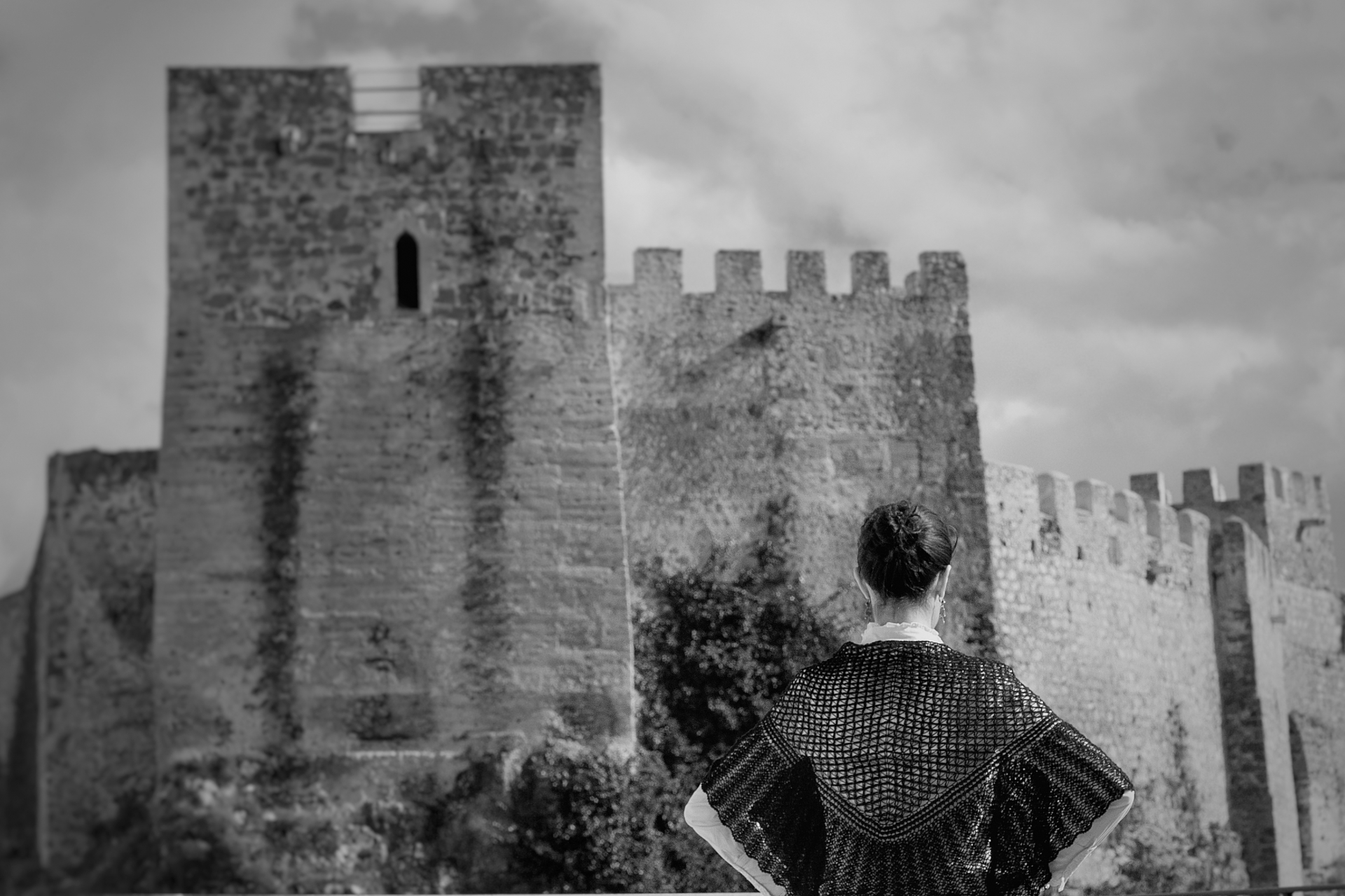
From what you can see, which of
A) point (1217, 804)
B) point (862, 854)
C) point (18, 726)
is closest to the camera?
point (862, 854)

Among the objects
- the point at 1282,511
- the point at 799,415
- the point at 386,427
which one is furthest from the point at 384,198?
the point at 1282,511

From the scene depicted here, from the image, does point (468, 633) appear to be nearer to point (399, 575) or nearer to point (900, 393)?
point (399, 575)

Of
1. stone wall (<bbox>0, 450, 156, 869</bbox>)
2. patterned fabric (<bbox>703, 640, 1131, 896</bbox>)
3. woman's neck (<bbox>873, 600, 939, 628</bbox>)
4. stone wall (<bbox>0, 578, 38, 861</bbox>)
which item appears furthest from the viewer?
stone wall (<bbox>0, 578, 38, 861</bbox>)

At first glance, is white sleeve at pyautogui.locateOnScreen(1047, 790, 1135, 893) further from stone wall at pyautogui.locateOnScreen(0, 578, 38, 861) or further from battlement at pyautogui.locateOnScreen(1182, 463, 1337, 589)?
battlement at pyautogui.locateOnScreen(1182, 463, 1337, 589)

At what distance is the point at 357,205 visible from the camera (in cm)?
1566

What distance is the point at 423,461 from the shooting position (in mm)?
15219

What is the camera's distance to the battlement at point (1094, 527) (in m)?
19.2

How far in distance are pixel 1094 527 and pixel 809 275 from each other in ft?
14.8

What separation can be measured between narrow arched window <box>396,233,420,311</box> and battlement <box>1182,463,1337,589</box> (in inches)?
531

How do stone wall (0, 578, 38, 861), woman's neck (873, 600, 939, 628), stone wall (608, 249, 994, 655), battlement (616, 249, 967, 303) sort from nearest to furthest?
woman's neck (873, 600, 939, 628)
stone wall (0, 578, 38, 861)
stone wall (608, 249, 994, 655)
battlement (616, 249, 967, 303)

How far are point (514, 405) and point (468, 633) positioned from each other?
1759mm

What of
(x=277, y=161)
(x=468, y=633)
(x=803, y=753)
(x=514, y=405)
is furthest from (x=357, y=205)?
(x=803, y=753)

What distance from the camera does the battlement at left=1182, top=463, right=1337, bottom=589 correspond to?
25.7 m

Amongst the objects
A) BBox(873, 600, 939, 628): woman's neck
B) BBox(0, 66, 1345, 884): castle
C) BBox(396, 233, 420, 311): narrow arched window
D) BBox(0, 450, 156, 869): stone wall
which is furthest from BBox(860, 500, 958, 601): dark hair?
BBox(0, 450, 156, 869): stone wall
